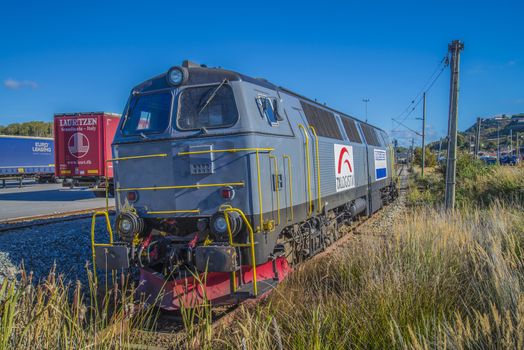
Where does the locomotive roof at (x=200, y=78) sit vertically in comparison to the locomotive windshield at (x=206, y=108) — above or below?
above

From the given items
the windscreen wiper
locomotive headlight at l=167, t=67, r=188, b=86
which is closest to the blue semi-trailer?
locomotive headlight at l=167, t=67, r=188, b=86

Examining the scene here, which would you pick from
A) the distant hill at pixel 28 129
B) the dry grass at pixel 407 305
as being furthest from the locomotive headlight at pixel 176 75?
the distant hill at pixel 28 129

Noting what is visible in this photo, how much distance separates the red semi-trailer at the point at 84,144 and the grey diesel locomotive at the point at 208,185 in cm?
1496

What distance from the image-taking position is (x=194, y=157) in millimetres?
6277

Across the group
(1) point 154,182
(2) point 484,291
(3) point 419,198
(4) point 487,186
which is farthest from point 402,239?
(3) point 419,198

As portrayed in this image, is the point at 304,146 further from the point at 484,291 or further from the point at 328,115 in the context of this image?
the point at 484,291

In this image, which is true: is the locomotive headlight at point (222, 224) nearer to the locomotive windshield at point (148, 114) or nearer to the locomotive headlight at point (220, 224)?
the locomotive headlight at point (220, 224)

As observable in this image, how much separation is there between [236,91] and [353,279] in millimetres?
3055

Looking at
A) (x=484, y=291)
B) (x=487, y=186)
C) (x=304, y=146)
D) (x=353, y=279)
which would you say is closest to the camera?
(x=484, y=291)

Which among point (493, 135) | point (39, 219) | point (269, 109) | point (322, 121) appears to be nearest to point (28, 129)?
point (39, 219)

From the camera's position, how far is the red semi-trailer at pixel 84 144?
21.1 meters

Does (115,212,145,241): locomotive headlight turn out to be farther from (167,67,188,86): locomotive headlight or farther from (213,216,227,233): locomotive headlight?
(167,67,188,86): locomotive headlight

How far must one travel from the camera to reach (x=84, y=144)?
844 inches

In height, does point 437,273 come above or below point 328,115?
below
